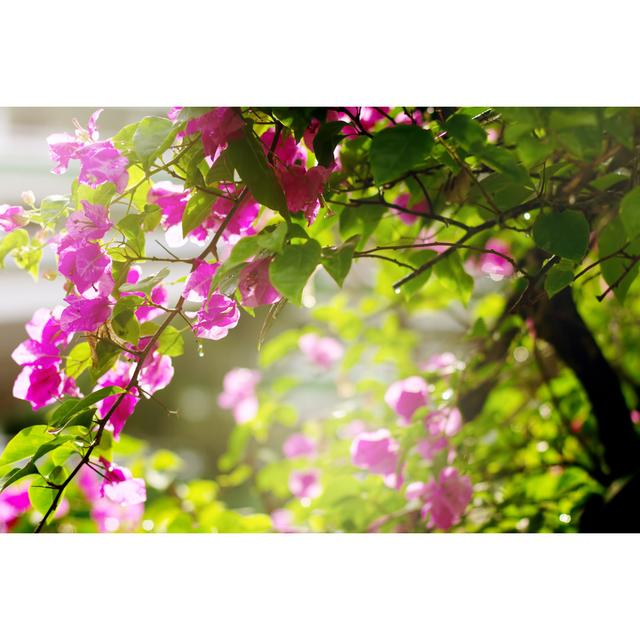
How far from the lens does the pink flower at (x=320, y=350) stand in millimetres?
1440

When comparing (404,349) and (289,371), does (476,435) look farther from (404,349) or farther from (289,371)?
(289,371)

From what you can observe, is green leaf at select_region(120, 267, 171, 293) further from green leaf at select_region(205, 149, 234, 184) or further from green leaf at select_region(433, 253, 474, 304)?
green leaf at select_region(433, 253, 474, 304)

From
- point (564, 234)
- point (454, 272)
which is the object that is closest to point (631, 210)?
point (564, 234)

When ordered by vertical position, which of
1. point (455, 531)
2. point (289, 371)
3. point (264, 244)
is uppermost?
point (289, 371)

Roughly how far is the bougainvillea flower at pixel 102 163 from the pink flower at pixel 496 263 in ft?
1.12

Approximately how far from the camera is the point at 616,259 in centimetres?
54

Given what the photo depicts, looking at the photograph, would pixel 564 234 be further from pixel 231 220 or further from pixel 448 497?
pixel 448 497

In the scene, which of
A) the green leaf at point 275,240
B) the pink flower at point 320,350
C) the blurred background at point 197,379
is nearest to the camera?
the green leaf at point 275,240

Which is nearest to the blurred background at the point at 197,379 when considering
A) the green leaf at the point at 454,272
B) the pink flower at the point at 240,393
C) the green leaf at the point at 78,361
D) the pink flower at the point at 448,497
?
the pink flower at the point at 240,393

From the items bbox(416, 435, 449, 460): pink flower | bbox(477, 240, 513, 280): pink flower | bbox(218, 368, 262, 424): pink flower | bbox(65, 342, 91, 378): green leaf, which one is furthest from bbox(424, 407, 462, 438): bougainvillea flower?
bbox(218, 368, 262, 424): pink flower

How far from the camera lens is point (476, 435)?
3.07ft

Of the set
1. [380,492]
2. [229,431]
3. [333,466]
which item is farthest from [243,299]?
[229,431]

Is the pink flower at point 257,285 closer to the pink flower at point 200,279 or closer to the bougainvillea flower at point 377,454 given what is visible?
the pink flower at point 200,279

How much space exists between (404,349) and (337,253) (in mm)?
777
